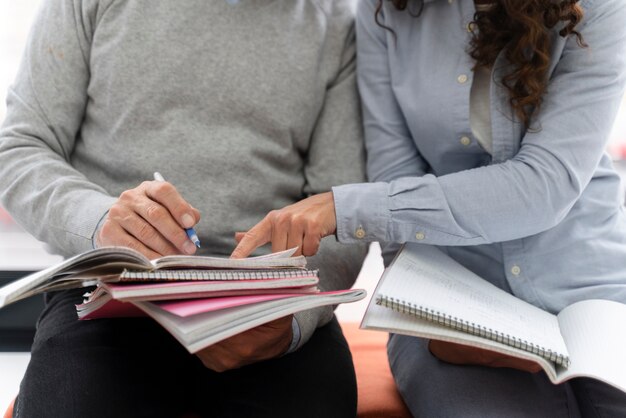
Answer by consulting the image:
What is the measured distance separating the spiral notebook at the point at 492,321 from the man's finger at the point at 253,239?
0.60 ft

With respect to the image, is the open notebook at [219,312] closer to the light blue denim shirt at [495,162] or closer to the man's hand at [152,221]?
the man's hand at [152,221]

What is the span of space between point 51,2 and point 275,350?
2.41 ft

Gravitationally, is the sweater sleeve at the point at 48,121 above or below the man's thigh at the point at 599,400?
above

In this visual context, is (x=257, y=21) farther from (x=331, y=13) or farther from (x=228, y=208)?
(x=228, y=208)

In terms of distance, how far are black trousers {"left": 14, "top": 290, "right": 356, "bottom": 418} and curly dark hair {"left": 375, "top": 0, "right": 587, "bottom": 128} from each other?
492 millimetres

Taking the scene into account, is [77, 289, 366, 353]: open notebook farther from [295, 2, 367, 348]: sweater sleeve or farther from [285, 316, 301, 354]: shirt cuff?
[295, 2, 367, 348]: sweater sleeve

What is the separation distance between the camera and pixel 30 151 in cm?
109

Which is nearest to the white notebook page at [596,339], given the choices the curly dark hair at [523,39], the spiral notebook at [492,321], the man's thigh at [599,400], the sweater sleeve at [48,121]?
the spiral notebook at [492,321]

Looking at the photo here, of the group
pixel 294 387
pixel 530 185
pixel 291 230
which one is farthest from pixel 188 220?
pixel 530 185

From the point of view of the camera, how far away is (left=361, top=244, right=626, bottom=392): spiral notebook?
748 mm

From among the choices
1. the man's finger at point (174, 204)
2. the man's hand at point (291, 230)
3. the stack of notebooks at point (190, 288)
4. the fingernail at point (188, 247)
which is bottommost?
the man's hand at point (291, 230)

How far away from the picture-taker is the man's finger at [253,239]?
2.92ft

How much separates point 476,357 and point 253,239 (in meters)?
0.38

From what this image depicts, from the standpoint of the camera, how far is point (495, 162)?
3.49ft
